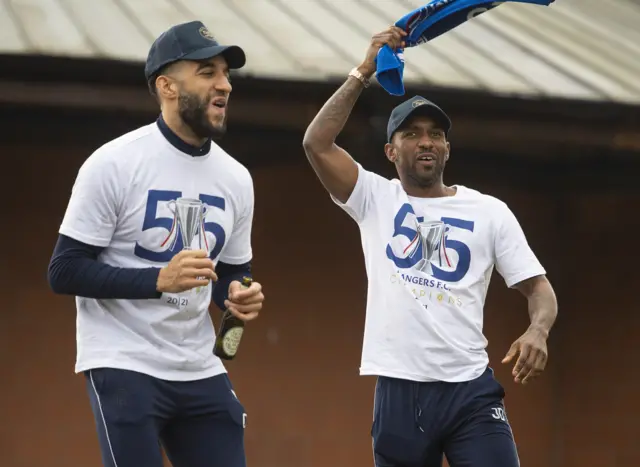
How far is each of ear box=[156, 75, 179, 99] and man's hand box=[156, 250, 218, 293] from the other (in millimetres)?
620

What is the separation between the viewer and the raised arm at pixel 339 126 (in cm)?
447

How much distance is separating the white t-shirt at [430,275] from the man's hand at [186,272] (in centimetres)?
107

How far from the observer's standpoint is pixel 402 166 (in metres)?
4.65

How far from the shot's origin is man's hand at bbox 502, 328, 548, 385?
13.8 ft

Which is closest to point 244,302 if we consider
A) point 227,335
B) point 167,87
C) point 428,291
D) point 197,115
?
point 227,335

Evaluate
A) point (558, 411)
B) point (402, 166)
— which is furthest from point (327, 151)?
point (558, 411)

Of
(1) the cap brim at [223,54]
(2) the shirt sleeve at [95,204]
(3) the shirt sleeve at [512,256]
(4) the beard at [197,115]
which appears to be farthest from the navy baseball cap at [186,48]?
(3) the shirt sleeve at [512,256]

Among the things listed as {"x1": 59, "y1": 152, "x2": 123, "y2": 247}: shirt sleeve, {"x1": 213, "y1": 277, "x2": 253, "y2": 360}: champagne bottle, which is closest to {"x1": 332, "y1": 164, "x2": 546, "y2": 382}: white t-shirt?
{"x1": 213, "y1": 277, "x2": 253, "y2": 360}: champagne bottle

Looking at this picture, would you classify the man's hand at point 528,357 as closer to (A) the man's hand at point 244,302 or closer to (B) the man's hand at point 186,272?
(A) the man's hand at point 244,302

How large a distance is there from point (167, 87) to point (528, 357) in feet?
5.07

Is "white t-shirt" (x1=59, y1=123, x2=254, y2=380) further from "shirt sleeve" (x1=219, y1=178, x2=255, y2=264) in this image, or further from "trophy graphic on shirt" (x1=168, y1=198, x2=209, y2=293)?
"shirt sleeve" (x1=219, y1=178, x2=255, y2=264)

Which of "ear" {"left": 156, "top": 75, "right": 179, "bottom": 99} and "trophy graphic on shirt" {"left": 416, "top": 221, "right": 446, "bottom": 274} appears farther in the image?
"trophy graphic on shirt" {"left": 416, "top": 221, "right": 446, "bottom": 274}

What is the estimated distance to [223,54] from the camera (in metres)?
3.89

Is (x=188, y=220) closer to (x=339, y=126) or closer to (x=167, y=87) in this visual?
(x=167, y=87)
